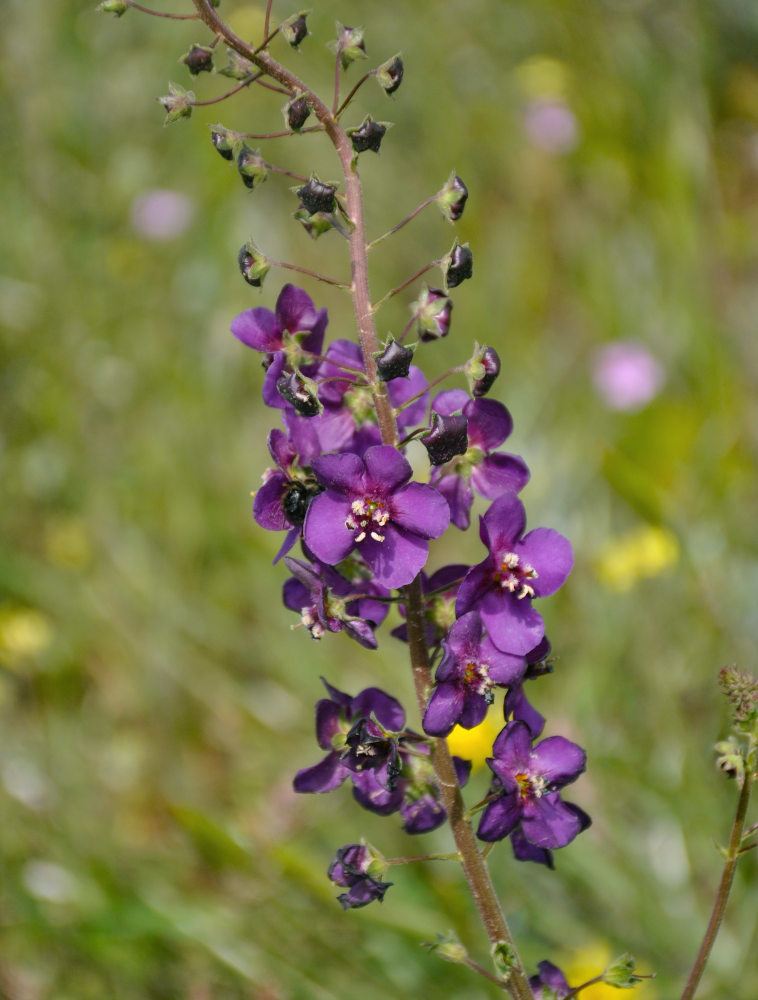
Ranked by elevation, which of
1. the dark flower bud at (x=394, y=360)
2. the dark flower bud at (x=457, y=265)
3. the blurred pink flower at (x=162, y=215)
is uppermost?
the blurred pink flower at (x=162, y=215)

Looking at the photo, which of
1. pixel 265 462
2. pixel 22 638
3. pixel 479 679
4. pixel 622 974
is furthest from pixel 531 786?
pixel 265 462

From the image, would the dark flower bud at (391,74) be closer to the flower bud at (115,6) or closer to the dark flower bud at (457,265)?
the dark flower bud at (457,265)

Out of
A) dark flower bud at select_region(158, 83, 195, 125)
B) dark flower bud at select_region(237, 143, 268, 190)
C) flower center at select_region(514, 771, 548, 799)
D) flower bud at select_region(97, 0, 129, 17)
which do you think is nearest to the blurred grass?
flower center at select_region(514, 771, 548, 799)

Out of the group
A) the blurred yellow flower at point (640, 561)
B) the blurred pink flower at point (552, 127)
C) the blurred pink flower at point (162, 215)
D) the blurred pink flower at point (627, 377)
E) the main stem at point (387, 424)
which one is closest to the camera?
the main stem at point (387, 424)

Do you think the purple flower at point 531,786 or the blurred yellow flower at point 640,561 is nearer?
the purple flower at point 531,786

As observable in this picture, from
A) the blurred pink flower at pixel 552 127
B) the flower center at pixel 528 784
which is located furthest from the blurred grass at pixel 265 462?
the flower center at pixel 528 784

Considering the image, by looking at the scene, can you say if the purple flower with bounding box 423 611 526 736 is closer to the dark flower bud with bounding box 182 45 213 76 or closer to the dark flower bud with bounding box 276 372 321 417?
the dark flower bud with bounding box 276 372 321 417

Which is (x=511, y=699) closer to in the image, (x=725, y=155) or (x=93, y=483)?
(x=93, y=483)
